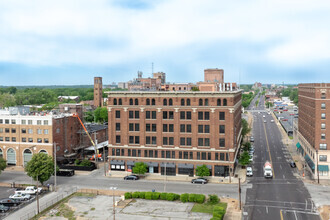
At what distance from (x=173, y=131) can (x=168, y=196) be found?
71.4 feet

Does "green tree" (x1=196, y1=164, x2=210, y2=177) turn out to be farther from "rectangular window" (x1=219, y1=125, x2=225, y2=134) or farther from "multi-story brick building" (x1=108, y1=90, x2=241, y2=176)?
"rectangular window" (x1=219, y1=125, x2=225, y2=134)

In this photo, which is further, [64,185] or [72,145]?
[72,145]

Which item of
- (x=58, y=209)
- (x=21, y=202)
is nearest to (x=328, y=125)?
(x=58, y=209)

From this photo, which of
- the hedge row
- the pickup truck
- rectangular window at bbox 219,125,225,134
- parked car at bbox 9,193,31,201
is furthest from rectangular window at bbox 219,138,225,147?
parked car at bbox 9,193,31,201

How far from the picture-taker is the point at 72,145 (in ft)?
325

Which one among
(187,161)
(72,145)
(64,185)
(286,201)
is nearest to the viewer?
(286,201)

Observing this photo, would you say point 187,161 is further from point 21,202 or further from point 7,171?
point 7,171

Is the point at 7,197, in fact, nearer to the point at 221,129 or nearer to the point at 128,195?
the point at 128,195

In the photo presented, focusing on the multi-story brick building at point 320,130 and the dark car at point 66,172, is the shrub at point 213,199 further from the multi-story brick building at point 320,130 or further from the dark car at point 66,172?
the dark car at point 66,172

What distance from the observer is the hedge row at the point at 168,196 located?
6041cm

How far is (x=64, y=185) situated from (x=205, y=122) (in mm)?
35523

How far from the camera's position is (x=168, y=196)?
6175 cm

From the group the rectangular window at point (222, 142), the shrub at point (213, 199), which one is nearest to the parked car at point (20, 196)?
the shrub at point (213, 199)

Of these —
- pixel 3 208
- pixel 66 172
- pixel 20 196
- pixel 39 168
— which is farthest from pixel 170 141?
pixel 3 208
